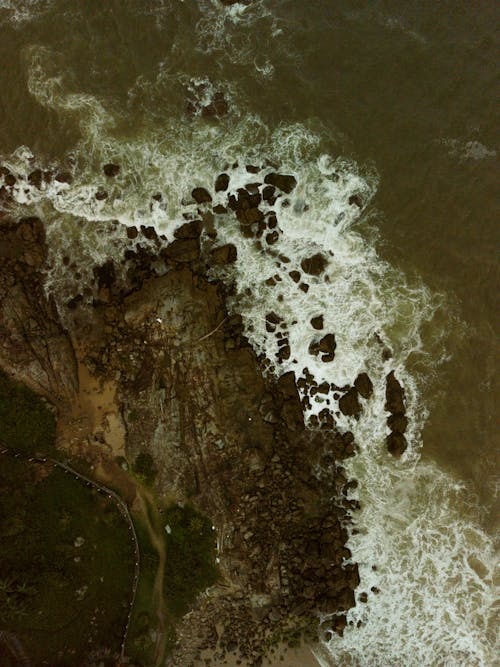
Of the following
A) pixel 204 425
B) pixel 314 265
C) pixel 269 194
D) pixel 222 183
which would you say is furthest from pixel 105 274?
pixel 314 265

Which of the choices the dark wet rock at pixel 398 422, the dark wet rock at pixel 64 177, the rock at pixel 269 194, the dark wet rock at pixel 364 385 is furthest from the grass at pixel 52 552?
the rock at pixel 269 194

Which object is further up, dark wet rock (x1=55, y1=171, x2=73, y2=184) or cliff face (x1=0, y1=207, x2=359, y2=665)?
dark wet rock (x1=55, y1=171, x2=73, y2=184)

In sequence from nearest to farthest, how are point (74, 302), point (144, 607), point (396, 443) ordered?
point (144, 607), point (396, 443), point (74, 302)

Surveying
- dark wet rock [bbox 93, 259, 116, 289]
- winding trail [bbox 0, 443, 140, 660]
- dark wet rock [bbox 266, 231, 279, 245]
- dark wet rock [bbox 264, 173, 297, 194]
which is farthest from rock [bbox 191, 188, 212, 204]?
winding trail [bbox 0, 443, 140, 660]

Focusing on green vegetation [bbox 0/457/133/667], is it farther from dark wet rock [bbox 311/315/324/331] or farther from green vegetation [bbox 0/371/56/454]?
dark wet rock [bbox 311/315/324/331]

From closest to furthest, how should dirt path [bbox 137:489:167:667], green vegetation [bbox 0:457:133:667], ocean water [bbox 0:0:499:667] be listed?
1. green vegetation [bbox 0:457:133:667]
2. dirt path [bbox 137:489:167:667]
3. ocean water [bbox 0:0:499:667]

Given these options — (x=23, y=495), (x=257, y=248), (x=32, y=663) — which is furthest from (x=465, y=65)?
(x=32, y=663)

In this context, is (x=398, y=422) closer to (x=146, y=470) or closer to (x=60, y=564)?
(x=146, y=470)
